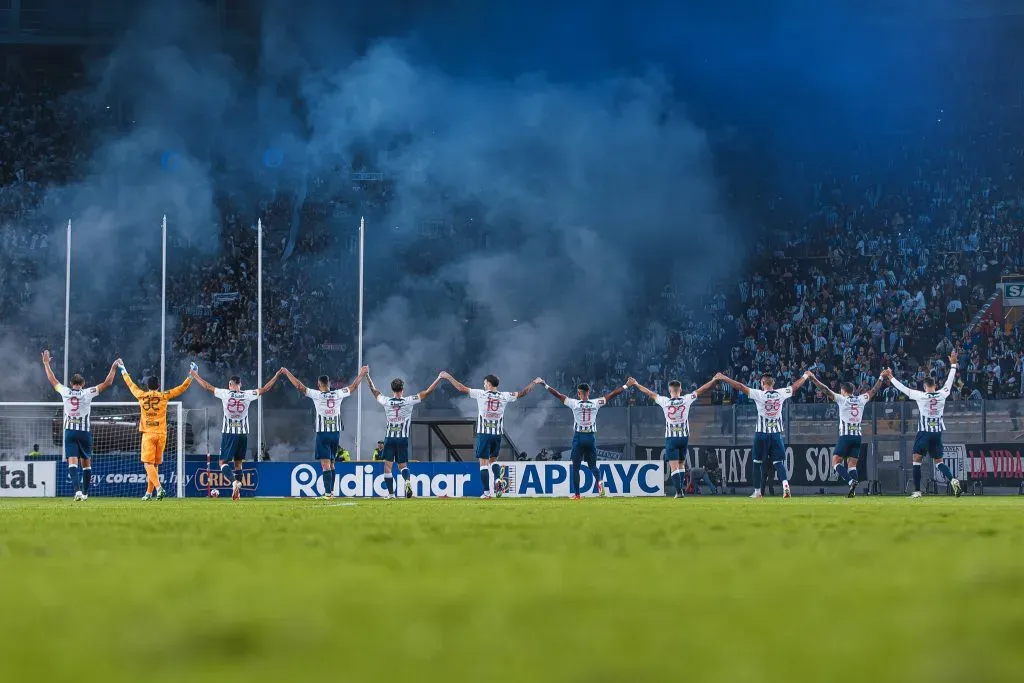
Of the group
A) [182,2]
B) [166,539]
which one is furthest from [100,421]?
[166,539]

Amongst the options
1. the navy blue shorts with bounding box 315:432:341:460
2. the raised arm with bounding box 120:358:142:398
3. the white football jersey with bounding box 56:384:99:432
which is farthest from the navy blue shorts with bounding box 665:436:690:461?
the white football jersey with bounding box 56:384:99:432

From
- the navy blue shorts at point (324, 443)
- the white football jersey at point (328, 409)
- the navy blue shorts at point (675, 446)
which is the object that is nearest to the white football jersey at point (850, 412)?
the navy blue shorts at point (675, 446)

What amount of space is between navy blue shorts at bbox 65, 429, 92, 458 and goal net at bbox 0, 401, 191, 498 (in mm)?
4301

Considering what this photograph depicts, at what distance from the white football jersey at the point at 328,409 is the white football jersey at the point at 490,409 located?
2.45 meters

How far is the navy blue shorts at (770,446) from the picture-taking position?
77.2 ft

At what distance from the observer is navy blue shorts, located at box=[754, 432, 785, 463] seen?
23516mm

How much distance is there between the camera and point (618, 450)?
3088cm

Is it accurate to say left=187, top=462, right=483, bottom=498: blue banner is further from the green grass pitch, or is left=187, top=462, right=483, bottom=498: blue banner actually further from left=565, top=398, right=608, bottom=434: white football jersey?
the green grass pitch

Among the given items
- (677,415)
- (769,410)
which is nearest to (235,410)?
(677,415)

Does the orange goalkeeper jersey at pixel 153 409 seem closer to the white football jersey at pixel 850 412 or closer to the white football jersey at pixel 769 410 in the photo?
the white football jersey at pixel 769 410

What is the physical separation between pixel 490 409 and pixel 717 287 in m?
20.2

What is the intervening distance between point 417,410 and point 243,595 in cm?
2883

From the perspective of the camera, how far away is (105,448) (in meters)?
31.4

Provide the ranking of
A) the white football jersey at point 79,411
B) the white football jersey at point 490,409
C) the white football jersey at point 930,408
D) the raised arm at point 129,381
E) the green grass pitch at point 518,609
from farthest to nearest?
the white football jersey at point 930,408, the white football jersey at point 490,409, the white football jersey at point 79,411, the raised arm at point 129,381, the green grass pitch at point 518,609
